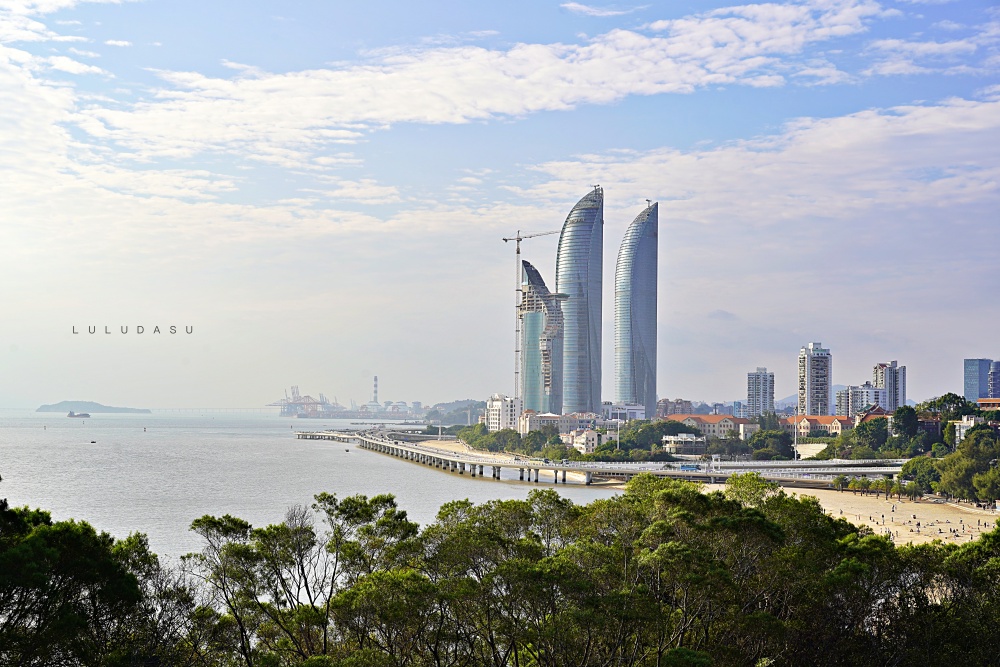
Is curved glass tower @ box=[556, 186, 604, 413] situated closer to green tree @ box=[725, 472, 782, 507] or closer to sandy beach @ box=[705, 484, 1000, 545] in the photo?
sandy beach @ box=[705, 484, 1000, 545]

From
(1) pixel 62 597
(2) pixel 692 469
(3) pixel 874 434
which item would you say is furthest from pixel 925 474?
(1) pixel 62 597

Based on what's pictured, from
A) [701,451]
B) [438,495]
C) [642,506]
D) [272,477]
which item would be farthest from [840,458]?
[642,506]

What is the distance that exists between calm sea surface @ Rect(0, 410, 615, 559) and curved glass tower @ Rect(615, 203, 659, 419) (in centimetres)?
7759

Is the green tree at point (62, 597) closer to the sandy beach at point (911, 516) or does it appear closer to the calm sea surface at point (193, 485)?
the calm sea surface at point (193, 485)

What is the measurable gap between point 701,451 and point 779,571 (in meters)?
93.8

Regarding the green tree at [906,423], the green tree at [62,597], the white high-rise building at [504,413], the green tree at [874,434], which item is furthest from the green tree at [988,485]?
the white high-rise building at [504,413]

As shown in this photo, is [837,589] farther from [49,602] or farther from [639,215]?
[639,215]

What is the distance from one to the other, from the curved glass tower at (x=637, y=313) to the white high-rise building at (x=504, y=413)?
93.3 feet

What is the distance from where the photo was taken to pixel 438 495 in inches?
2404

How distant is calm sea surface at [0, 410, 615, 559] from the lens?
45.0 m

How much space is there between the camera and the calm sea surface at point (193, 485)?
45.0 metres

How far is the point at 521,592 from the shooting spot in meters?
15.1

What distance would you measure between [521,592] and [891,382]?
171 metres

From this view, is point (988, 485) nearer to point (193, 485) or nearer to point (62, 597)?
point (193, 485)
